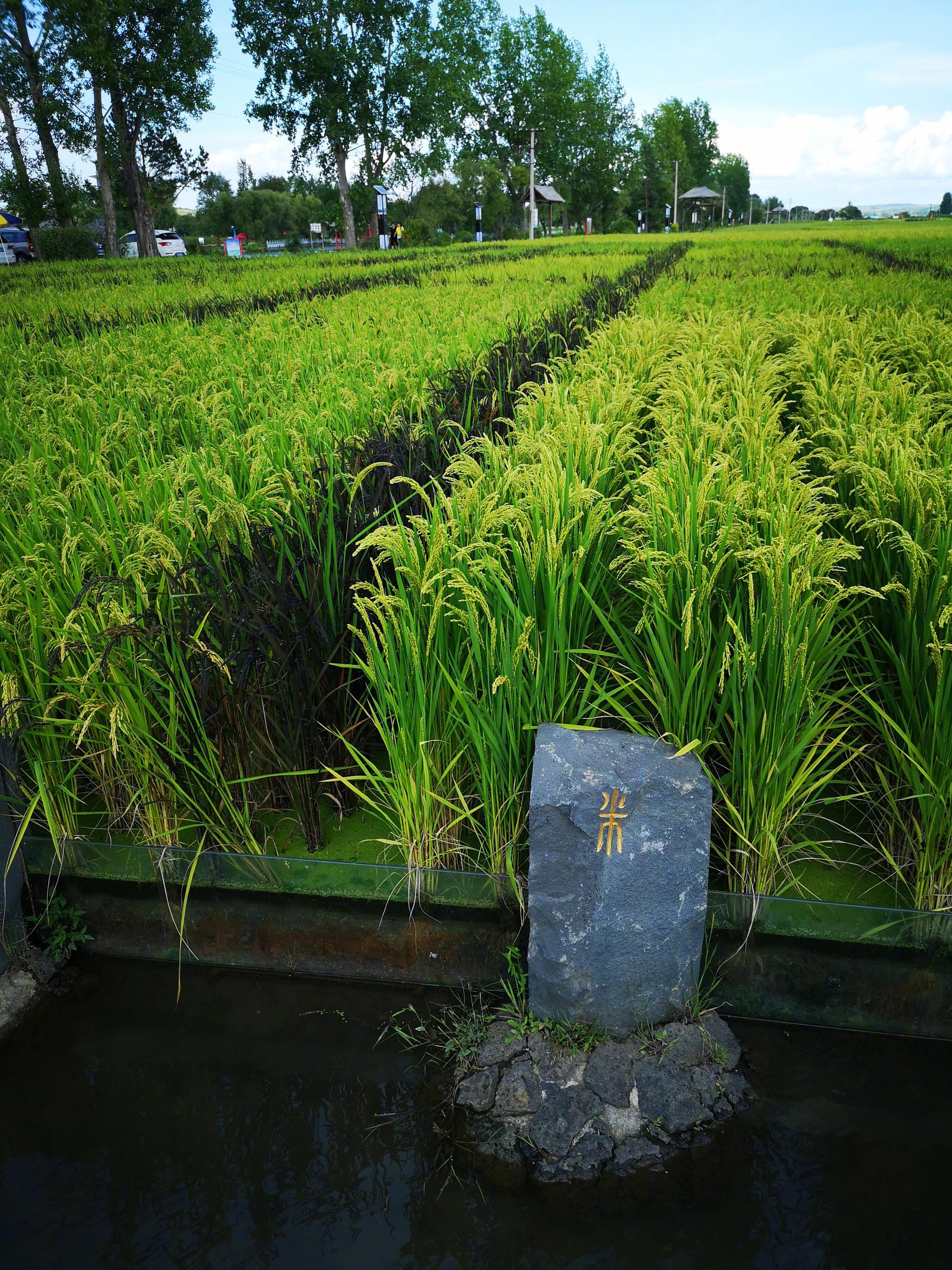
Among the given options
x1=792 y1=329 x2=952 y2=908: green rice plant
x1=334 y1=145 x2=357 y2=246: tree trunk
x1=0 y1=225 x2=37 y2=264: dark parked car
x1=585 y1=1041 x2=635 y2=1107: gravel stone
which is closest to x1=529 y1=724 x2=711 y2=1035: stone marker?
x1=585 y1=1041 x2=635 y2=1107: gravel stone

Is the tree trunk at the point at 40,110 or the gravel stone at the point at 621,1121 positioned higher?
the tree trunk at the point at 40,110

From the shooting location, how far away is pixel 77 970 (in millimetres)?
2484

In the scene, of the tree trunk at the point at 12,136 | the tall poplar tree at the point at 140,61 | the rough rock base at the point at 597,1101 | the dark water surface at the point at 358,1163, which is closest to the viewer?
the dark water surface at the point at 358,1163

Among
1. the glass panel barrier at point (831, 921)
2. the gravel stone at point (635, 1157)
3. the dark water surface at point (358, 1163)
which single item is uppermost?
the glass panel barrier at point (831, 921)

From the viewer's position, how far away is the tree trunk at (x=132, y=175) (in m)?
28.2

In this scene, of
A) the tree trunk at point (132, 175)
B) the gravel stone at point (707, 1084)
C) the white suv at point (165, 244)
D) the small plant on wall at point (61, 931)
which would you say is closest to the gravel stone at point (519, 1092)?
the gravel stone at point (707, 1084)

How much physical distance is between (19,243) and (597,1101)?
144 feet

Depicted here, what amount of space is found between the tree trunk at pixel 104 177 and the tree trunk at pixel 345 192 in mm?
9956

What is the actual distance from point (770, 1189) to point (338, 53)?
134ft

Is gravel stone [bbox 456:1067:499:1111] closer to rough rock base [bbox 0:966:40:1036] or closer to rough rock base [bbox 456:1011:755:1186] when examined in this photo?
rough rock base [bbox 456:1011:755:1186]

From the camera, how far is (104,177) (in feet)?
90.2

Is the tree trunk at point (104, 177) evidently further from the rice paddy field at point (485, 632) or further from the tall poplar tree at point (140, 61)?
the rice paddy field at point (485, 632)

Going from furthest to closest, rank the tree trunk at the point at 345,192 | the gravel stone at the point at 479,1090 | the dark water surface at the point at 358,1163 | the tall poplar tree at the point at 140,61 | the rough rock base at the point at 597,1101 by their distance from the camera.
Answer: the tree trunk at the point at 345,192
the tall poplar tree at the point at 140,61
the gravel stone at the point at 479,1090
the rough rock base at the point at 597,1101
the dark water surface at the point at 358,1163

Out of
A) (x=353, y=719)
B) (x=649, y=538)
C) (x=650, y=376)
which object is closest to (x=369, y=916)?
(x=353, y=719)
